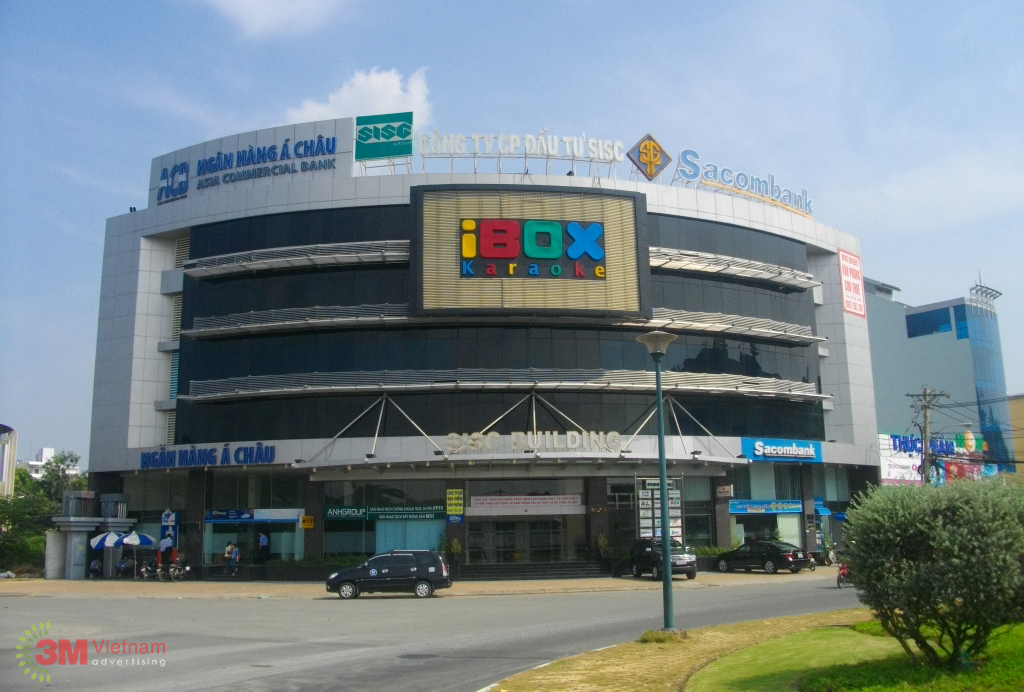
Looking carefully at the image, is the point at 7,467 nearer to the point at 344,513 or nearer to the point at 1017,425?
the point at 344,513

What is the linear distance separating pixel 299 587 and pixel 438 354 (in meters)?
14.8

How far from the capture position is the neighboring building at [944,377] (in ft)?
253

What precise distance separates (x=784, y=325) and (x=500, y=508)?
21736 mm

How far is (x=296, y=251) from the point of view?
5353 cm

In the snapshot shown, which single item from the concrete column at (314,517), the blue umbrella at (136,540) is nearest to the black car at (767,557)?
the concrete column at (314,517)

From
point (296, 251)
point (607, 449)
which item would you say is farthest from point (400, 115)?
point (607, 449)

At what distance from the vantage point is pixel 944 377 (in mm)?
86688

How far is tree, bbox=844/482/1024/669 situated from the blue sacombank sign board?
41557 millimetres

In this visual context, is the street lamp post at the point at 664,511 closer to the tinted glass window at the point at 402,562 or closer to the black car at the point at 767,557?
the tinted glass window at the point at 402,562

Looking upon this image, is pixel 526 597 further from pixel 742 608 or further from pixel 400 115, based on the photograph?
pixel 400 115

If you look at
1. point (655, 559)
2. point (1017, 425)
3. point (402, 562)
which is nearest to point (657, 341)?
point (402, 562)

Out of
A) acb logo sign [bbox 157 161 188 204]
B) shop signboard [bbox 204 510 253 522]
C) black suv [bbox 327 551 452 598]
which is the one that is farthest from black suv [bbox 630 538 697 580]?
acb logo sign [bbox 157 161 188 204]

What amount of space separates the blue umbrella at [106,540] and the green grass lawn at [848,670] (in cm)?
4292

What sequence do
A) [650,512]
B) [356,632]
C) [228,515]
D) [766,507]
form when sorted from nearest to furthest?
[356,632], [650,512], [228,515], [766,507]
